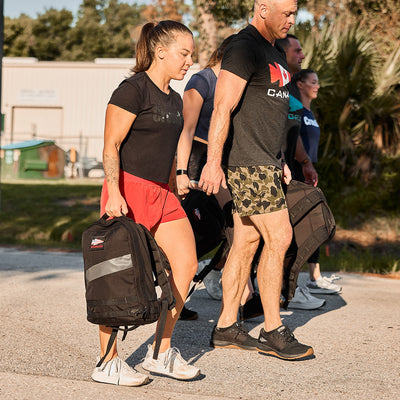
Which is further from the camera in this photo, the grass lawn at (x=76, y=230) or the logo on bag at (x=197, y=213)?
the grass lawn at (x=76, y=230)

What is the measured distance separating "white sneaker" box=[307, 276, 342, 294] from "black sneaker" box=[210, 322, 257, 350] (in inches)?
92.9

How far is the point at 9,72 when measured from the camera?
37000 millimetres

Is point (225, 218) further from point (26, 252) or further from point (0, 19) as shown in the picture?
point (0, 19)

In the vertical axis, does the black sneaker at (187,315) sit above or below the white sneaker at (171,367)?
below

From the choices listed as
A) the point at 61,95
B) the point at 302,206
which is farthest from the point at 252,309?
the point at 61,95

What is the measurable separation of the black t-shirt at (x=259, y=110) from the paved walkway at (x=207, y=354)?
1.22 meters

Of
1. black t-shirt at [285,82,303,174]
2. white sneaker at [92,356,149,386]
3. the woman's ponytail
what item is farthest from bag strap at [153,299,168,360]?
black t-shirt at [285,82,303,174]

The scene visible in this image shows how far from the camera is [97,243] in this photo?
337 cm

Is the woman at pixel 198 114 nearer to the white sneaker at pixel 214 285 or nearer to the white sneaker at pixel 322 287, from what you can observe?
the white sneaker at pixel 214 285

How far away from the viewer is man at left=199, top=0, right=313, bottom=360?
13.2ft

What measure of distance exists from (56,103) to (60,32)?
86.4 feet

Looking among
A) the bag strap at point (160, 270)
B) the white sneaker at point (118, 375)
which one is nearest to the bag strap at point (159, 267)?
the bag strap at point (160, 270)

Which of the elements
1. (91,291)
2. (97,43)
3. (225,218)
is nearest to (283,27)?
(225,218)

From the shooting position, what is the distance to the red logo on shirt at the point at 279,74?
4125 millimetres
